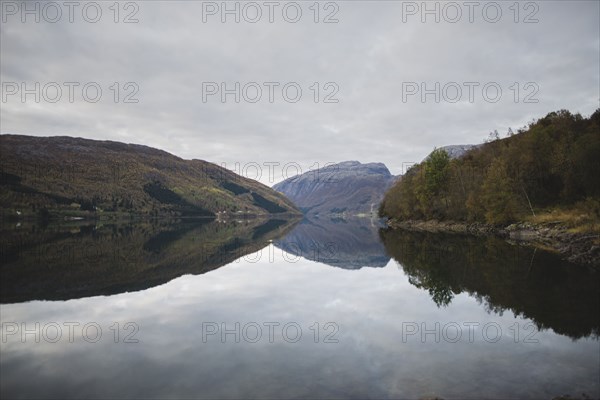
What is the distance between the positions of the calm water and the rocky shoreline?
20.3ft

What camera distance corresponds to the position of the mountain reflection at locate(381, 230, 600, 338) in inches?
706

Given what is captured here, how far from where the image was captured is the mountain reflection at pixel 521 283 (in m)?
17.9

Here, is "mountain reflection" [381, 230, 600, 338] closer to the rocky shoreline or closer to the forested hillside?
the rocky shoreline

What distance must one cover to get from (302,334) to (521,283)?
1783cm

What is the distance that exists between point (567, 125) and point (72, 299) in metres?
94.5

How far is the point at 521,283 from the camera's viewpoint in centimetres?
2547

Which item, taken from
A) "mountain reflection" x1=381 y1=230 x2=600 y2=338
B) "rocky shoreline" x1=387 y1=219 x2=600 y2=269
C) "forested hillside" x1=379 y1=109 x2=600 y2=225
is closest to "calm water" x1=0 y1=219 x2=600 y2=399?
"mountain reflection" x1=381 y1=230 x2=600 y2=338

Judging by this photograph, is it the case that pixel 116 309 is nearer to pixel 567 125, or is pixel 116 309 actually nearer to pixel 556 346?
pixel 556 346

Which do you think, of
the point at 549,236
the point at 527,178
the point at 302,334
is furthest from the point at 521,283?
the point at 527,178

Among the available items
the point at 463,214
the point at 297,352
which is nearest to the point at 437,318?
the point at 297,352

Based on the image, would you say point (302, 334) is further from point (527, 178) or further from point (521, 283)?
point (527, 178)

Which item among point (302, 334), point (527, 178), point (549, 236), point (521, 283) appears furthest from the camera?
point (527, 178)

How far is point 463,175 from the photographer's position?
9044 centimetres

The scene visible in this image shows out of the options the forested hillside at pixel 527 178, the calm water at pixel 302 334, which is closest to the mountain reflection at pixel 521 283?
the calm water at pixel 302 334
